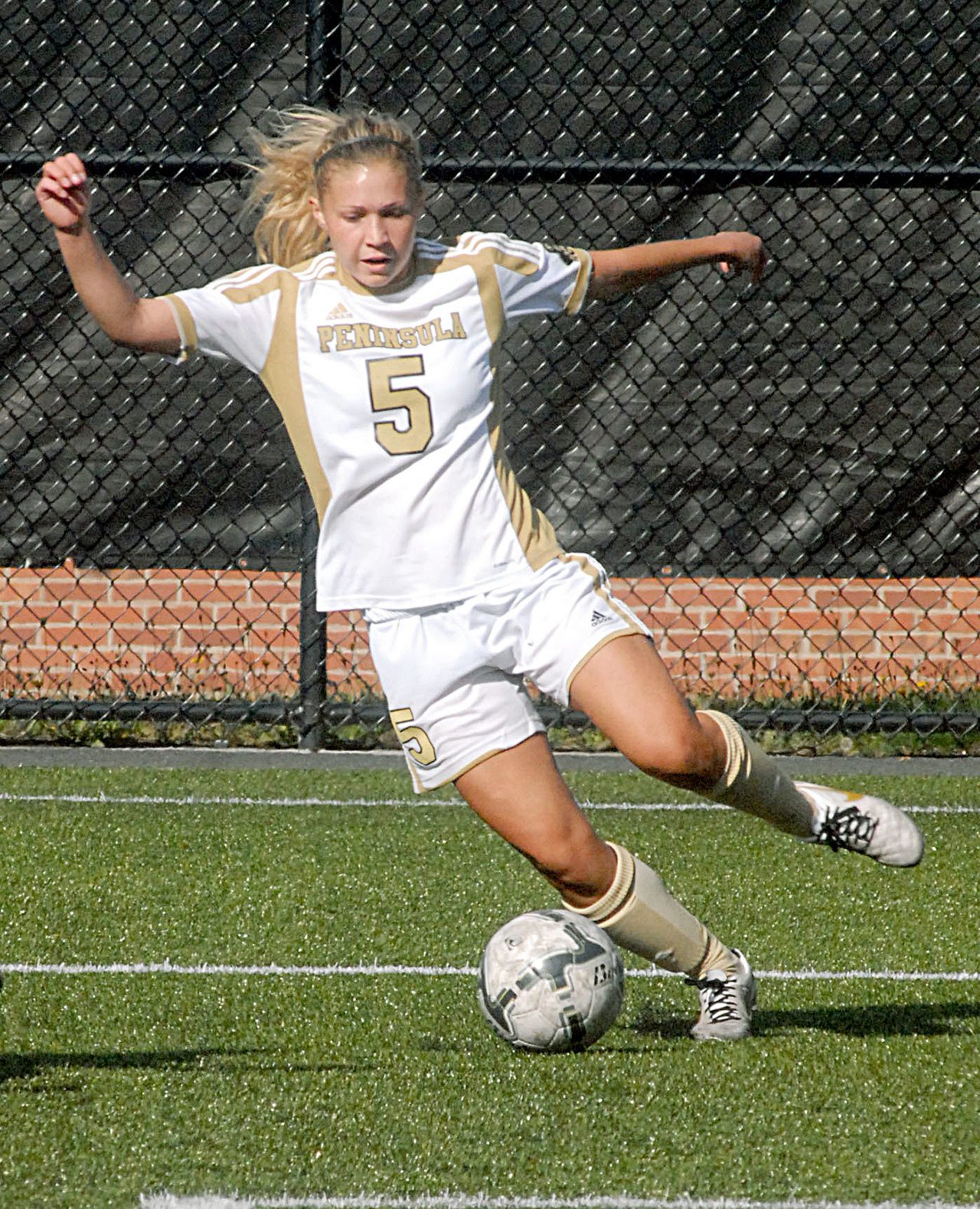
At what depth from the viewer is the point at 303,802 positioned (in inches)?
221

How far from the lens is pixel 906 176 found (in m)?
6.40

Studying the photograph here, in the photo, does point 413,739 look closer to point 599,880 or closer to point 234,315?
point 599,880

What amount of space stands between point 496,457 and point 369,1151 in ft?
4.81

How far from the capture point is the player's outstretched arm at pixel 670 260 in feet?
11.8

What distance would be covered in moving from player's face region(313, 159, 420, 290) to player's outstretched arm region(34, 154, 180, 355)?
38 centimetres

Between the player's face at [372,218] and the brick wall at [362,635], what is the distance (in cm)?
339

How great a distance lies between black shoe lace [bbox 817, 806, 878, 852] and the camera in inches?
133

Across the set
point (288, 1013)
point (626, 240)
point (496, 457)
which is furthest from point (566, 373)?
point (288, 1013)

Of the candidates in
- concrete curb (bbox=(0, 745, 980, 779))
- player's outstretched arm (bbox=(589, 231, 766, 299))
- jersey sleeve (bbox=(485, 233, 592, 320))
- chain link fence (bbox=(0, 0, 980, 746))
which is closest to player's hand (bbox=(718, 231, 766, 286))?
Answer: player's outstretched arm (bbox=(589, 231, 766, 299))

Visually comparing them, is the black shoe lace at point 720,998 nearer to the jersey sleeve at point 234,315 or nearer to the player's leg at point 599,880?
the player's leg at point 599,880

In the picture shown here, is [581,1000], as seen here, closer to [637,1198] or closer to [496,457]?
[637,1198]

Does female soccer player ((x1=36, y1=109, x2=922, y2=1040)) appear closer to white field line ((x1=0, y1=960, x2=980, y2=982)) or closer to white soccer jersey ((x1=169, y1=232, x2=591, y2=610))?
white soccer jersey ((x1=169, y1=232, x2=591, y2=610))

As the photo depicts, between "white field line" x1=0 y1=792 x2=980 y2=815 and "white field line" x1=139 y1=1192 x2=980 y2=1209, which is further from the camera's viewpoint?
"white field line" x1=0 y1=792 x2=980 y2=815

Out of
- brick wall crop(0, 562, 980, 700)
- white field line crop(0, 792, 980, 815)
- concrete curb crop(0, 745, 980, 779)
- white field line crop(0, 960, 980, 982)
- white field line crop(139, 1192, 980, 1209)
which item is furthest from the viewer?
brick wall crop(0, 562, 980, 700)
